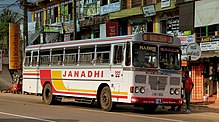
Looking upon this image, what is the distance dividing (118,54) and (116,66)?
502 millimetres

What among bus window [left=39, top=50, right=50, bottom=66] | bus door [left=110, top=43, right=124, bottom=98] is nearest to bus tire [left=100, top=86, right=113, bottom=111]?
bus door [left=110, top=43, right=124, bottom=98]

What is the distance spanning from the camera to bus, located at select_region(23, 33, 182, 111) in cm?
1680

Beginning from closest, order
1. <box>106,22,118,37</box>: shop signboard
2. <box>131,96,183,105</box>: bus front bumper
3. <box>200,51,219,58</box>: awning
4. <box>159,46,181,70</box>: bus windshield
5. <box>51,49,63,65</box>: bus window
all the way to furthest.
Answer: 1. <box>131,96,183,105</box>: bus front bumper
2. <box>159,46,181,70</box>: bus windshield
3. <box>51,49,63,65</box>: bus window
4. <box>200,51,219,58</box>: awning
5. <box>106,22,118,37</box>: shop signboard

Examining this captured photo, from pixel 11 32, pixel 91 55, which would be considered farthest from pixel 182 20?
pixel 11 32

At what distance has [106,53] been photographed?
59.3 ft

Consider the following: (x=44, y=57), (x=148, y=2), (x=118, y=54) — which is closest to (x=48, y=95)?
(x=44, y=57)

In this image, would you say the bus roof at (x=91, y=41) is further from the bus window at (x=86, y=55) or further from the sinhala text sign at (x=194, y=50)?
the sinhala text sign at (x=194, y=50)

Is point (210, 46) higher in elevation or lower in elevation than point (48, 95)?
higher

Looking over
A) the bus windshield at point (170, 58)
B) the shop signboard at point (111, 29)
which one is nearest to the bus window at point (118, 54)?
the bus windshield at point (170, 58)

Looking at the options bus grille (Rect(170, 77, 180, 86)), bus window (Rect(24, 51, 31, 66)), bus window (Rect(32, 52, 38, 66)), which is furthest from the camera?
bus window (Rect(24, 51, 31, 66))

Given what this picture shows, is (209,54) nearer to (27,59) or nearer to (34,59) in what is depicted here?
(34,59)

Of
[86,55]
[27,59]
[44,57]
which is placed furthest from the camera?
[27,59]

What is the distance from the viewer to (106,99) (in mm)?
18109

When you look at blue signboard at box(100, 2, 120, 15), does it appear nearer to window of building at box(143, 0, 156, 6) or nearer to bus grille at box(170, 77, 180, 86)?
window of building at box(143, 0, 156, 6)
